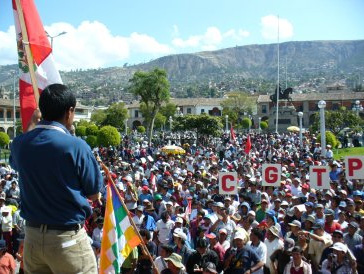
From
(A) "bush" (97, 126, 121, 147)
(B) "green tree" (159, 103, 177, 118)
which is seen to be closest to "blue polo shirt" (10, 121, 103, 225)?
(A) "bush" (97, 126, 121, 147)

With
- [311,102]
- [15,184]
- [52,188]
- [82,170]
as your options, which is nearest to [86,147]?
[82,170]

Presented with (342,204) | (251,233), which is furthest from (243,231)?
(342,204)

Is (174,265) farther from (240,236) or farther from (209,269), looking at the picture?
(240,236)

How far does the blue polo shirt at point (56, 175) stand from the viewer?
8.40 feet

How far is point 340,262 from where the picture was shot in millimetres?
5957

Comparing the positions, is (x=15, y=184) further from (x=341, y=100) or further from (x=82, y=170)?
(x=341, y=100)

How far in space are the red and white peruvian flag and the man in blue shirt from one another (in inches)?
49.2

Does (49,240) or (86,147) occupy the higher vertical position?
(86,147)

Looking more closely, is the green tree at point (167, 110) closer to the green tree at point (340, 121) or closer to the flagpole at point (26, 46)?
the green tree at point (340, 121)

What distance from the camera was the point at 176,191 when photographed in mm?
11711

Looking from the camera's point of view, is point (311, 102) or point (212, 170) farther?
point (311, 102)

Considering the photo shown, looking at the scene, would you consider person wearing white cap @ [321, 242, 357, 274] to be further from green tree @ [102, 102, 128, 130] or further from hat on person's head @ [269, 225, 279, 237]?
green tree @ [102, 102, 128, 130]

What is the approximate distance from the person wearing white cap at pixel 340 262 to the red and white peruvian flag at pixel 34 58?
4.03 m

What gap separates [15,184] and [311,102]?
7131 cm
